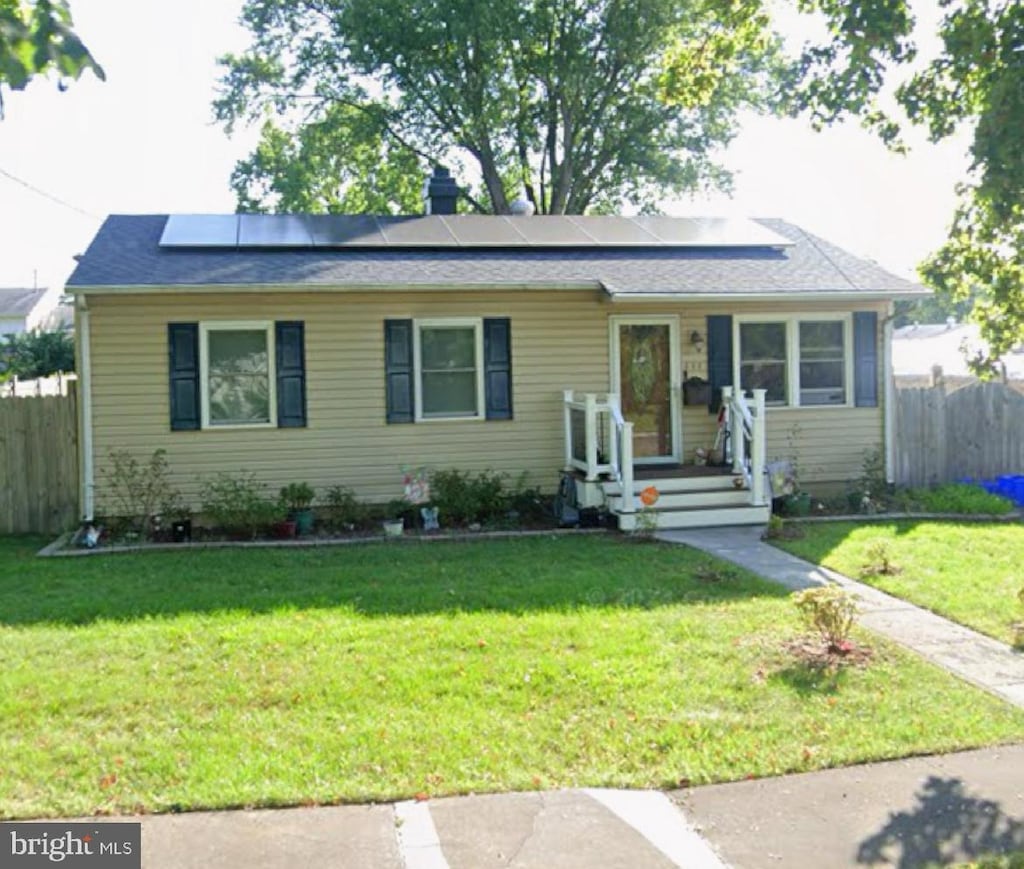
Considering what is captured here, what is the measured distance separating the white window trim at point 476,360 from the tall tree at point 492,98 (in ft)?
42.2

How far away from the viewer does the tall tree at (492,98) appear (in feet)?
77.9

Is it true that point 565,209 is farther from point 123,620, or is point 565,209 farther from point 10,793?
point 10,793

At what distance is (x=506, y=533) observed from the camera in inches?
431

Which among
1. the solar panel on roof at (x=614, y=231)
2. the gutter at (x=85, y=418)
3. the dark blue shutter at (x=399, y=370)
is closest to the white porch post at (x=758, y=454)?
the solar panel on roof at (x=614, y=231)

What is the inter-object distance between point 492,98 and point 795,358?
14.5 metres

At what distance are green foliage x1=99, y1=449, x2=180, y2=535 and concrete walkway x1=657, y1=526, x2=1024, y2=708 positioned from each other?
5.82m

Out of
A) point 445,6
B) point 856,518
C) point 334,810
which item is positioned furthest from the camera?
point 445,6

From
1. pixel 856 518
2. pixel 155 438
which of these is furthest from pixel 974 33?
pixel 155 438

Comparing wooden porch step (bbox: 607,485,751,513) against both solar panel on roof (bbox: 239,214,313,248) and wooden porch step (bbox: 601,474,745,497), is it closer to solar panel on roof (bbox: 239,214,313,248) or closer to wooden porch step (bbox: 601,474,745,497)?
wooden porch step (bbox: 601,474,745,497)

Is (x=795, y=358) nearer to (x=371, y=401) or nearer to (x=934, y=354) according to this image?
(x=371, y=401)

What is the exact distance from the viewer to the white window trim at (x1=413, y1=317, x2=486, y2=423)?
11.9 metres

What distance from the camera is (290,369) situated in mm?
11547

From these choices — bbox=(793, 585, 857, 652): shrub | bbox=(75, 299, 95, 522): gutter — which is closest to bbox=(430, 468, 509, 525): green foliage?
bbox=(75, 299, 95, 522): gutter

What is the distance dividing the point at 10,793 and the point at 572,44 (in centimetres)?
2337
